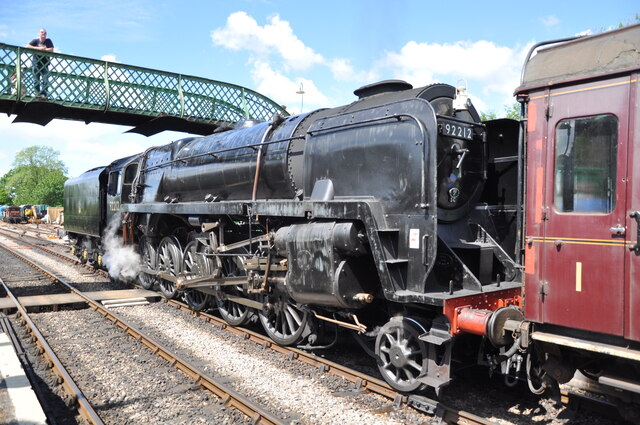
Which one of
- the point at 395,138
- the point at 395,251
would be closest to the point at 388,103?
the point at 395,138

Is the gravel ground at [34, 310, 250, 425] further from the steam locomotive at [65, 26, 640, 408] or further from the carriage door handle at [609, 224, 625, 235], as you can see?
the carriage door handle at [609, 224, 625, 235]

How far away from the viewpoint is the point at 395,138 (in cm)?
511

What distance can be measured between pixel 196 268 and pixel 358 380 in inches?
165

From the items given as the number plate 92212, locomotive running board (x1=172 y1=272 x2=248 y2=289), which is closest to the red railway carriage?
the number plate 92212

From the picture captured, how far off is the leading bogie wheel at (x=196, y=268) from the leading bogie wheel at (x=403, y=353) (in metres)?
3.83

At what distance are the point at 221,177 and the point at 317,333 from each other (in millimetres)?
3313

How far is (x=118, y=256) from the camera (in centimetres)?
1295

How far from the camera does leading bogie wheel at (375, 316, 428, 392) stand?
484 centimetres

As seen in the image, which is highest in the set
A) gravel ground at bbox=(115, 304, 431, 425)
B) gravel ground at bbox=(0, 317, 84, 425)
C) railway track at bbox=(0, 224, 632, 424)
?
railway track at bbox=(0, 224, 632, 424)

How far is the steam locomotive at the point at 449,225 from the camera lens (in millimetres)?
3627

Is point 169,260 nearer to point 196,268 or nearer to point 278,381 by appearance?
point 196,268

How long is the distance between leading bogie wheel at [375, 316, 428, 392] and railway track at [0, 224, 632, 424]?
161 mm

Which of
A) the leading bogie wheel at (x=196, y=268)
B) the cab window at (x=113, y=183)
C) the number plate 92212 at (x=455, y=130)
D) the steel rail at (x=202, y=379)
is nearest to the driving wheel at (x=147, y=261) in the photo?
the leading bogie wheel at (x=196, y=268)

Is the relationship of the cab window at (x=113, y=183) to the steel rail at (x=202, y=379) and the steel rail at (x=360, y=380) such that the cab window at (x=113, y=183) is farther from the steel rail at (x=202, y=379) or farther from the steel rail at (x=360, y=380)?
the steel rail at (x=360, y=380)
